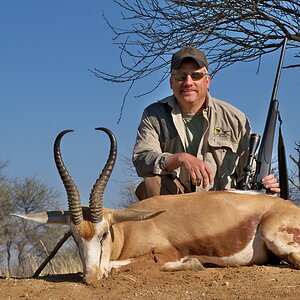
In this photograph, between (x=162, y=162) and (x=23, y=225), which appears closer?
(x=162, y=162)

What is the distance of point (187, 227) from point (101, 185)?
0.77 metres

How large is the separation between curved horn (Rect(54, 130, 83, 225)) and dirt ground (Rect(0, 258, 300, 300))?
19.2 inches

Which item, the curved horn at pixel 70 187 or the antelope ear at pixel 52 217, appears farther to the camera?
the antelope ear at pixel 52 217

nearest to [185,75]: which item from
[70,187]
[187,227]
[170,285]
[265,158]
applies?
[265,158]

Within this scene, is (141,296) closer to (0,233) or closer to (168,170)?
(168,170)

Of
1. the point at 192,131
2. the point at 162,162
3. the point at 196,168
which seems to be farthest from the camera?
the point at 192,131

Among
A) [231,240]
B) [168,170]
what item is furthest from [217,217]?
[168,170]

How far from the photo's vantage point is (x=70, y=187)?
5254 mm

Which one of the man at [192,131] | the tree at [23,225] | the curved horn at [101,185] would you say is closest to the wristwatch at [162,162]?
the man at [192,131]

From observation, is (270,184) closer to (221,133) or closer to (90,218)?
(221,133)

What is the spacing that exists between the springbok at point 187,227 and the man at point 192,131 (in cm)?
78

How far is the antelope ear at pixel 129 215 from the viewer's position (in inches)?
210

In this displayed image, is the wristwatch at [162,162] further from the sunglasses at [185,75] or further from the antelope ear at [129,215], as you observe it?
the sunglasses at [185,75]

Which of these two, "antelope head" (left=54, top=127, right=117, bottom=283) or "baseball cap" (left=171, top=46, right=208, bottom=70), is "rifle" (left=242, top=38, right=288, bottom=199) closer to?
"baseball cap" (left=171, top=46, right=208, bottom=70)
